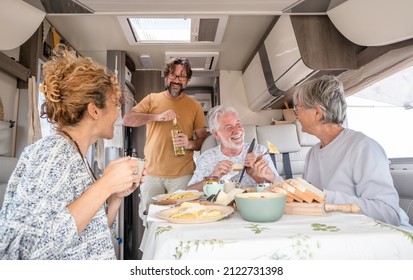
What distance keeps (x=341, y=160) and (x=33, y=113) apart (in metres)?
1.80

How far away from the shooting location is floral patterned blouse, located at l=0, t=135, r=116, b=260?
1.68 ft

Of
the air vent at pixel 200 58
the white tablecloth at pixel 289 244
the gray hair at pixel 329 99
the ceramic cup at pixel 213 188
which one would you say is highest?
the air vent at pixel 200 58

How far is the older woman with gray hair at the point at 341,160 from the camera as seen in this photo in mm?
763

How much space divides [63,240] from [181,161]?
1223mm

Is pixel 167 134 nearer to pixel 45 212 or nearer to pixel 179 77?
pixel 179 77

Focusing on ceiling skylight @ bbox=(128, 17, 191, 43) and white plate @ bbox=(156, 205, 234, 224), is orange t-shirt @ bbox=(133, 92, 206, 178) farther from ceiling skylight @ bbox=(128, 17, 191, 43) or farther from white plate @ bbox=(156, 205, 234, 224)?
white plate @ bbox=(156, 205, 234, 224)

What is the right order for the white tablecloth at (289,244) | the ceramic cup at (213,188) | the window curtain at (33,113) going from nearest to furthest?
the white tablecloth at (289,244) < the ceramic cup at (213,188) < the window curtain at (33,113)

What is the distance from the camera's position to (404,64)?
5.09 ft

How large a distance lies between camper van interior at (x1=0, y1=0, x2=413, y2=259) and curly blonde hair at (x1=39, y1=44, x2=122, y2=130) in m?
0.33

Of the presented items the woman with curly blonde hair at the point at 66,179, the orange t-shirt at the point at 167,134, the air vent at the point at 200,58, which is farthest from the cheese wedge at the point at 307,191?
the air vent at the point at 200,58

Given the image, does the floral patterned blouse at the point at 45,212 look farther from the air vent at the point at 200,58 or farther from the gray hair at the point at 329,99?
the air vent at the point at 200,58

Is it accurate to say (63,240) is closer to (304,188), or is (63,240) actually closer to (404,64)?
(304,188)

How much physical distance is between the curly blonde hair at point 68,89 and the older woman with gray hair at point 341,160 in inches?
27.6

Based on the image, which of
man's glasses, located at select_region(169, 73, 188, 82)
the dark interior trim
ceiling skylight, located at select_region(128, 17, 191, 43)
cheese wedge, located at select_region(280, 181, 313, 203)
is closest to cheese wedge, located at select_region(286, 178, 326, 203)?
cheese wedge, located at select_region(280, 181, 313, 203)
